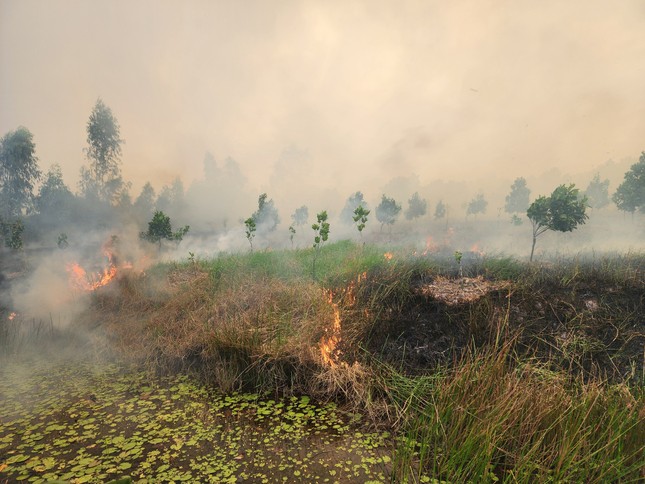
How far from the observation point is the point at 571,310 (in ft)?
22.3

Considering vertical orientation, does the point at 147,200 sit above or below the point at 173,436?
above

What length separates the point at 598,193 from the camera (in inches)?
1896

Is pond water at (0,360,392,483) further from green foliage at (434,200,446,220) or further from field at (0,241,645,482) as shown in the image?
green foliage at (434,200,446,220)

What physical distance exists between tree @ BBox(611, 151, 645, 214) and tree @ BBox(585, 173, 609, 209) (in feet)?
65.4

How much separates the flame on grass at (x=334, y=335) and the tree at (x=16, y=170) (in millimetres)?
33446

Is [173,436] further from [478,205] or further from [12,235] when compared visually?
[478,205]

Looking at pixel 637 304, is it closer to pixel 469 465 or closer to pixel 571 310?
pixel 571 310

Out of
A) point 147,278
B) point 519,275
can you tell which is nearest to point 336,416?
point 519,275

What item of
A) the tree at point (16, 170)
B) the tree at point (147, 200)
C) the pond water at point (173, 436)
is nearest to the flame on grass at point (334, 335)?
the pond water at point (173, 436)

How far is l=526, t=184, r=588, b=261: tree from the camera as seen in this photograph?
49.2 feet

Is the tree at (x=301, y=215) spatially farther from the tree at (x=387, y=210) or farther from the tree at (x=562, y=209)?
the tree at (x=562, y=209)

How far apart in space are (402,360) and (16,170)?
36.8 m

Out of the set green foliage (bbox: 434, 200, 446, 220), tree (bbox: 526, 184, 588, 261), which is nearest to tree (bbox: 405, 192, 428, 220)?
green foliage (bbox: 434, 200, 446, 220)

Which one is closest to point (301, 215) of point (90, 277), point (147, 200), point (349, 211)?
point (349, 211)
